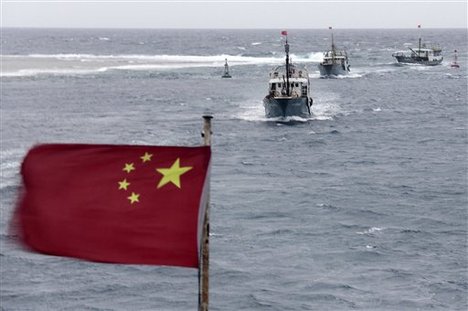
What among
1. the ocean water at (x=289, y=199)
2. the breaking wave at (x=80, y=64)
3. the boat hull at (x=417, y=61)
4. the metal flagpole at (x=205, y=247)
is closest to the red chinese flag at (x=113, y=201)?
the metal flagpole at (x=205, y=247)

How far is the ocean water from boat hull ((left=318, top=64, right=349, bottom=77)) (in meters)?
24.4

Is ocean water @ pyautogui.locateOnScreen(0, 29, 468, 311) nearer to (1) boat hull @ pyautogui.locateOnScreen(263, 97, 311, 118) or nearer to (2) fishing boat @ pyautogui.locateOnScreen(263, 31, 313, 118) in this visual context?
(1) boat hull @ pyautogui.locateOnScreen(263, 97, 311, 118)

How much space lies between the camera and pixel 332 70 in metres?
142

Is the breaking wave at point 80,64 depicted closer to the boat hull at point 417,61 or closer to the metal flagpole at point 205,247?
the boat hull at point 417,61

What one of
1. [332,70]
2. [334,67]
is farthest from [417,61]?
[334,67]

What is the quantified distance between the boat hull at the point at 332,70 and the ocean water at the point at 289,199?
80.1 feet

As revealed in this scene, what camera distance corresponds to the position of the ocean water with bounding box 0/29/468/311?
112 ft

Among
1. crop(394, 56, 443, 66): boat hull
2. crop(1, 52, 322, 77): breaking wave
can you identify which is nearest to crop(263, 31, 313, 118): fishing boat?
crop(1, 52, 322, 77): breaking wave

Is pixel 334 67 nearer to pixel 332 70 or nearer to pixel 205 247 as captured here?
pixel 332 70

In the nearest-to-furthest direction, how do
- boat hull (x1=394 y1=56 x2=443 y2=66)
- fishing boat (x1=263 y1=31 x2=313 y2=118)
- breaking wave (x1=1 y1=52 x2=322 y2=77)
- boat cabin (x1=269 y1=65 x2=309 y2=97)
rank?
1. fishing boat (x1=263 y1=31 x2=313 y2=118)
2. boat cabin (x1=269 y1=65 x2=309 y2=97)
3. breaking wave (x1=1 y1=52 x2=322 y2=77)
4. boat hull (x1=394 y1=56 x2=443 y2=66)

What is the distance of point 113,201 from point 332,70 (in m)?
132

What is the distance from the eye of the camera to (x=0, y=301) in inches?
1292

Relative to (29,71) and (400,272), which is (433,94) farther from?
(400,272)

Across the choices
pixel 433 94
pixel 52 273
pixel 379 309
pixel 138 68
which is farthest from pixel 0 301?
pixel 138 68
